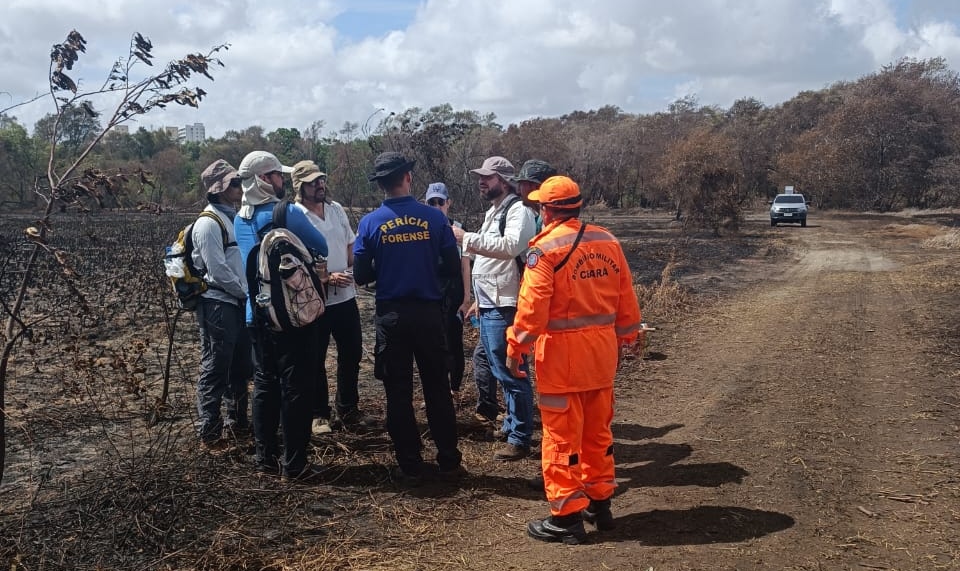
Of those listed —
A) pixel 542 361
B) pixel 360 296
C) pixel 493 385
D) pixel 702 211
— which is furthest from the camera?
pixel 702 211

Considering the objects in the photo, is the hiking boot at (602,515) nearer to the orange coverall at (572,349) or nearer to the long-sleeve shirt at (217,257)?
the orange coverall at (572,349)

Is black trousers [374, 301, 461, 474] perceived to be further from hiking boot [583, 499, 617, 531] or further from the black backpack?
hiking boot [583, 499, 617, 531]

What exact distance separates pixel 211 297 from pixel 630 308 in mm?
2829

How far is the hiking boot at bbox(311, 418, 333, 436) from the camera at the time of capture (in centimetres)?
520

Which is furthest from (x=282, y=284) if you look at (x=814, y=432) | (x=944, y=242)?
(x=944, y=242)

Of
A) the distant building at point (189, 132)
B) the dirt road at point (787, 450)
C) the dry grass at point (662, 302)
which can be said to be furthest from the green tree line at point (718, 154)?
the dirt road at point (787, 450)

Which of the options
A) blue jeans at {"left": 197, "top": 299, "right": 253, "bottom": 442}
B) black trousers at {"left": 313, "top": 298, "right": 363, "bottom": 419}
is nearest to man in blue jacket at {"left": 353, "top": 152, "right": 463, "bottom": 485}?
black trousers at {"left": 313, "top": 298, "right": 363, "bottom": 419}

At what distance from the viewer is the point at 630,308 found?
3.95 m

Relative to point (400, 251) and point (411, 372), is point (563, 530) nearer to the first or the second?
point (411, 372)

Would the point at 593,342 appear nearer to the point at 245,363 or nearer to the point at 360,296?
the point at 245,363

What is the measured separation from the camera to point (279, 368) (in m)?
4.37

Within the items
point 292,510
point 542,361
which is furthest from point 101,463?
point 542,361

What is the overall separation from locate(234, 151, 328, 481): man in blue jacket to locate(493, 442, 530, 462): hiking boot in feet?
4.06

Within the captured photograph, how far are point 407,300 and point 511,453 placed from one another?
4.45 feet
